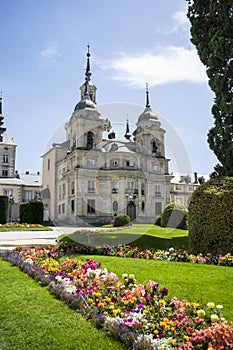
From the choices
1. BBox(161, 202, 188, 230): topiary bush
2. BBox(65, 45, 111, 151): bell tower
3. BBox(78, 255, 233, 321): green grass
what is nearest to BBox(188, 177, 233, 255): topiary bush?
BBox(78, 255, 233, 321): green grass

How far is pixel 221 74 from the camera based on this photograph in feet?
48.7

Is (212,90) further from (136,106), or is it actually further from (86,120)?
(86,120)

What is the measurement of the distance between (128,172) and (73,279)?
3431 cm

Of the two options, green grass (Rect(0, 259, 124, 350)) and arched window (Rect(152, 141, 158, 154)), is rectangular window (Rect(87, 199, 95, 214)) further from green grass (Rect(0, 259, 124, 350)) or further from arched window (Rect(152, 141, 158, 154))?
green grass (Rect(0, 259, 124, 350))

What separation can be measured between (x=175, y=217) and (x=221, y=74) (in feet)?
38.9

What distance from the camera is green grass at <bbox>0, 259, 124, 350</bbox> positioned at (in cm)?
359

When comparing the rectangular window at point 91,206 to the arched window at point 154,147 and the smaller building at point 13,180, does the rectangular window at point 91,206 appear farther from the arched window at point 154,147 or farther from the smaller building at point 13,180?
the smaller building at point 13,180

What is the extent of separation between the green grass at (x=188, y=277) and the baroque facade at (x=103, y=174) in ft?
97.6

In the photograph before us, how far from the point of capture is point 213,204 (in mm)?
9312

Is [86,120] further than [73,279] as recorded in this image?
Yes

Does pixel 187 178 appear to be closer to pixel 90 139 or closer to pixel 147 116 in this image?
pixel 147 116

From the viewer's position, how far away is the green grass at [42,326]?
3.59 meters

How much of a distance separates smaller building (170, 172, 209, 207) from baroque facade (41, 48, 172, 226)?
1353cm

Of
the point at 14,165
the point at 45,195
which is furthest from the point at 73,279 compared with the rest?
the point at 14,165
